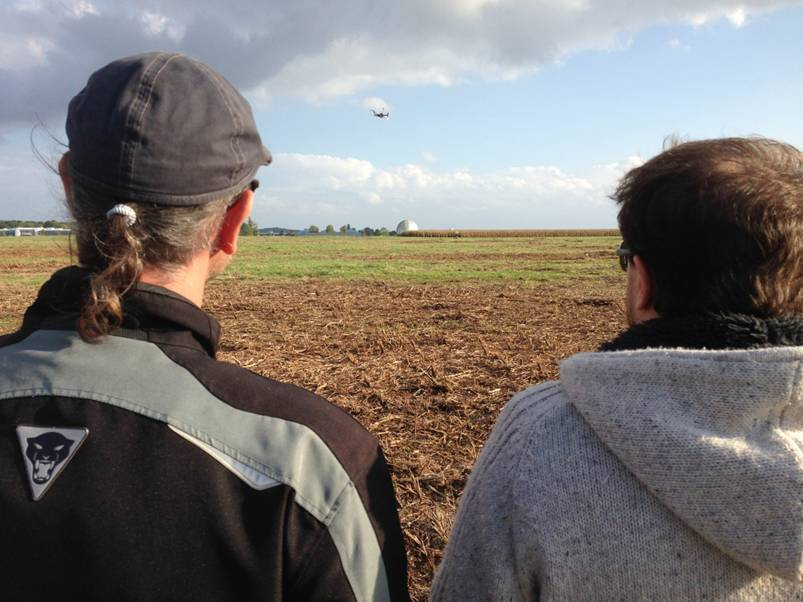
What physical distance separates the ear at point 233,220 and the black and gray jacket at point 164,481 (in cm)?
29

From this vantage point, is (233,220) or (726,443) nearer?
(726,443)

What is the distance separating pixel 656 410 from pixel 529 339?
7.90 meters

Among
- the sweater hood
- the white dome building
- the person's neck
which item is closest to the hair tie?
the person's neck

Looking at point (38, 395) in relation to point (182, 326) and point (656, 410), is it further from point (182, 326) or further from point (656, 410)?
point (656, 410)

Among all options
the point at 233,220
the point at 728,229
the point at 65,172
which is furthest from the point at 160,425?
the point at 728,229

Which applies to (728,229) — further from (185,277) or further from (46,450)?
(46,450)

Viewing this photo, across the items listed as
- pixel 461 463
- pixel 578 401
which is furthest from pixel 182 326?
pixel 461 463

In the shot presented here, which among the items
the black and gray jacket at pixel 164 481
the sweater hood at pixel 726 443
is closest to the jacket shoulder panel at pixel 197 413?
the black and gray jacket at pixel 164 481

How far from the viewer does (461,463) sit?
4.70 meters

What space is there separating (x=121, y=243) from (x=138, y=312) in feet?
0.46

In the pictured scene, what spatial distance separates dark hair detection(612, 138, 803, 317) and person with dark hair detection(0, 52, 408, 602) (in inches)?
28.5

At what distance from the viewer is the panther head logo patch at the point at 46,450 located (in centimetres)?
111

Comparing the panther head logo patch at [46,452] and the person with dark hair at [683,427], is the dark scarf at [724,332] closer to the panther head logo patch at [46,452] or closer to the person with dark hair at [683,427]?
the person with dark hair at [683,427]

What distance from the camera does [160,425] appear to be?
114cm
